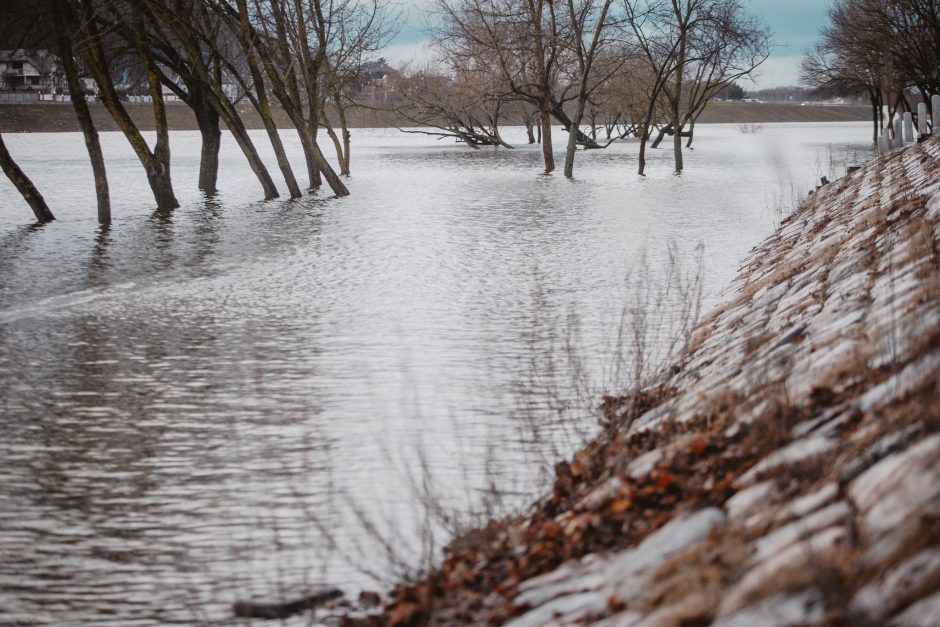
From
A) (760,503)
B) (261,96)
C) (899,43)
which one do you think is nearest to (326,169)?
(261,96)

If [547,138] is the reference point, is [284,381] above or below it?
below

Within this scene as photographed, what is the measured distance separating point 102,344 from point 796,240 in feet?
30.0

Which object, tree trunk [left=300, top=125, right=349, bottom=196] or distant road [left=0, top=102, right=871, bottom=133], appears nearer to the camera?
tree trunk [left=300, top=125, right=349, bottom=196]

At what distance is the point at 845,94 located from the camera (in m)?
66.4

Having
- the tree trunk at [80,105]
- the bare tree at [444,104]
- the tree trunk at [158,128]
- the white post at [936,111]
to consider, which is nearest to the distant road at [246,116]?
the bare tree at [444,104]

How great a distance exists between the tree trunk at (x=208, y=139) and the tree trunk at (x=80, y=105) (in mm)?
4775

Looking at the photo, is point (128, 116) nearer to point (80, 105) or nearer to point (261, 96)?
point (80, 105)

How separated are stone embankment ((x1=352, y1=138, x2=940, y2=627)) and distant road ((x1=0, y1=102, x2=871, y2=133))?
60206 mm

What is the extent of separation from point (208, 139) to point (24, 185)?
23.0 ft

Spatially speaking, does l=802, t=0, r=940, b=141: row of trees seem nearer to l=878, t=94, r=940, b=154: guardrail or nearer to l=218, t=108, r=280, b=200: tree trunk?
l=878, t=94, r=940, b=154: guardrail

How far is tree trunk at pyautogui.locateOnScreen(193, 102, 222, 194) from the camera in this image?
91.6ft

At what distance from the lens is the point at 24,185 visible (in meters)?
22.4

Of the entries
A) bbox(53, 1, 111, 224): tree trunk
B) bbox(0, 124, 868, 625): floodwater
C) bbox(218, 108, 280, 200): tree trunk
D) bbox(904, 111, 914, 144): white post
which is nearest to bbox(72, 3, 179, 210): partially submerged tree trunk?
bbox(53, 1, 111, 224): tree trunk

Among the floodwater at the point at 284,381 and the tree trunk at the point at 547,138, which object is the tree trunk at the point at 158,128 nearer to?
the floodwater at the point at 284,381
